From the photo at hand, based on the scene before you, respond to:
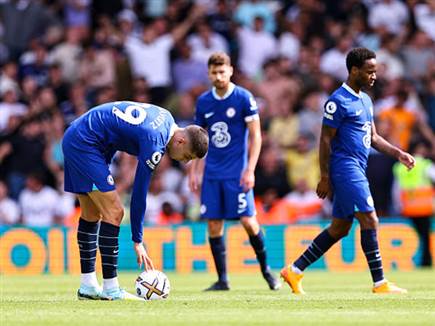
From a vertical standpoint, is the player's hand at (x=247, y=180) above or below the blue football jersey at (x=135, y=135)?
below

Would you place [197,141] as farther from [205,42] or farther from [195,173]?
[205,42]

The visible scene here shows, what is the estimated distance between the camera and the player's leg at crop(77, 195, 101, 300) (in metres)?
11.1

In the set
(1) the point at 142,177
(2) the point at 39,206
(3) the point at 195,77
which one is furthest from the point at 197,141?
(3) the point at 195,77

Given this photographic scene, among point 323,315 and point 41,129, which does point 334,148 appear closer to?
point 323,315

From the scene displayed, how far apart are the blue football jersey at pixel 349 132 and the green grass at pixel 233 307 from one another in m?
1.28

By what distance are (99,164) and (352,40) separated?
13536 millimetres

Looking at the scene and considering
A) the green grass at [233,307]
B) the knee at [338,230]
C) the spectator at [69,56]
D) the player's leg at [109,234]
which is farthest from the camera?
the spectator at [69,56]

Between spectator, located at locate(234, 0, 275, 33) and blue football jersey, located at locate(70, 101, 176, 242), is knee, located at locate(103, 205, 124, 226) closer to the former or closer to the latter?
blue football jersey, located at locate(70, 101, 176, 242)

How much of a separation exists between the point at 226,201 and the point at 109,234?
3.11m

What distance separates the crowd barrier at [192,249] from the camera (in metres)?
19.0

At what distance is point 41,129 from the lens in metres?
21.0

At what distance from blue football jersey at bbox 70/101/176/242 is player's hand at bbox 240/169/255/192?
110 inches

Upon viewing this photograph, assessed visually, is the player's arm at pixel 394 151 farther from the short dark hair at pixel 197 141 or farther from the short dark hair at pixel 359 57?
the short dark hair at pixel 197 141

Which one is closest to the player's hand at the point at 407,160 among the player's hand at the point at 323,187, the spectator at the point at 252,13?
the player's hand at the point at 323,187
